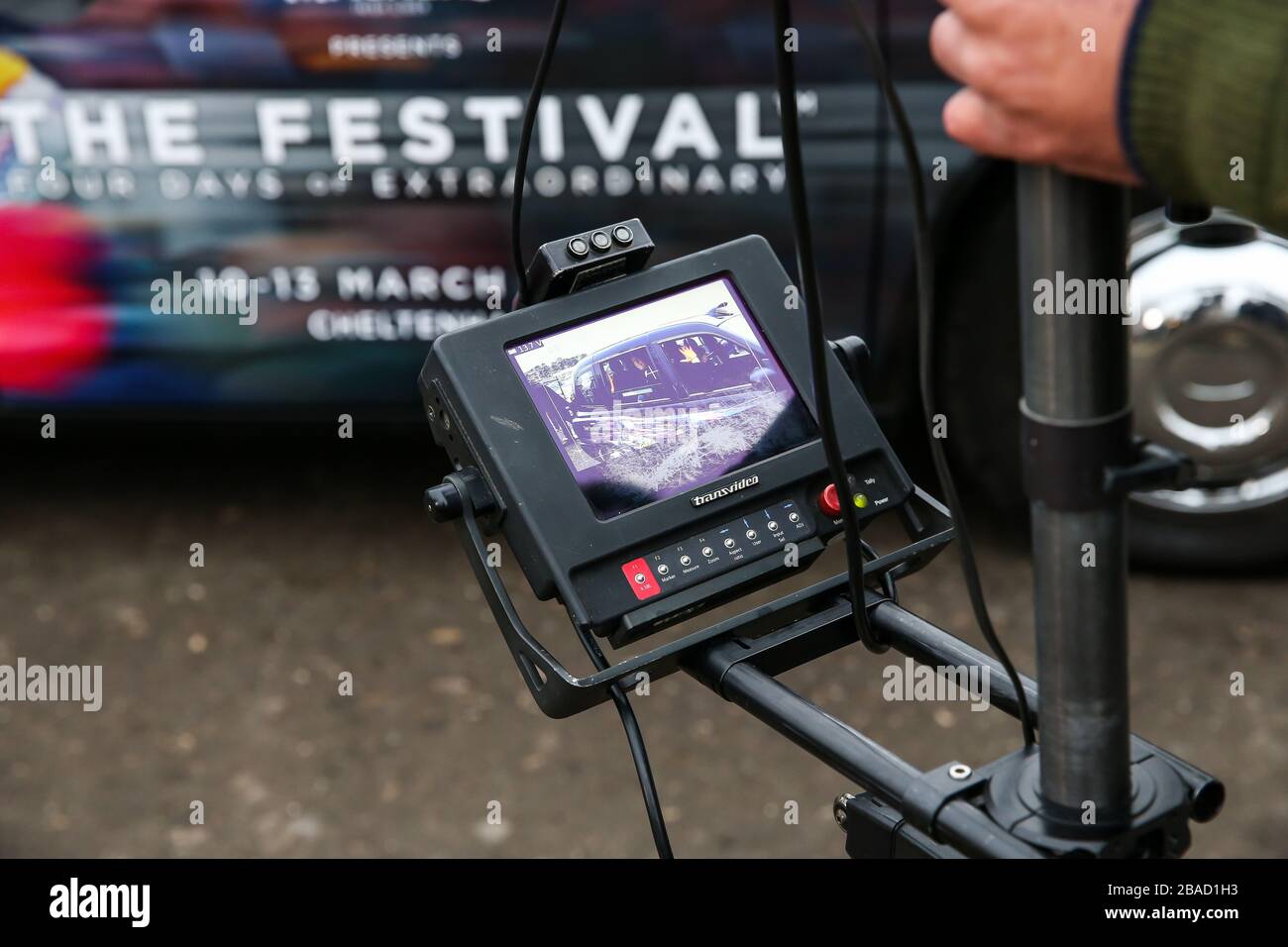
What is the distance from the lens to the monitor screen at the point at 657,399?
1.44 meters

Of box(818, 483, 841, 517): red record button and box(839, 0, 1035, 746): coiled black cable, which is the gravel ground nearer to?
box(818, 483, 841, 517): red record button

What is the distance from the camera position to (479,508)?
1409 mm

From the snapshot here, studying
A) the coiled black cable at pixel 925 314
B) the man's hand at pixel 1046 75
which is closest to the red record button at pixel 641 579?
the coiled black cable at pixel 925 314

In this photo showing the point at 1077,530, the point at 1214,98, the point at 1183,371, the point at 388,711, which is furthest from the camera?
the point at 1183,371

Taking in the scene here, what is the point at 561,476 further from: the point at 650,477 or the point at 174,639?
the point at 174,639

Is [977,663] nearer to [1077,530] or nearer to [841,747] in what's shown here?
[841,747]

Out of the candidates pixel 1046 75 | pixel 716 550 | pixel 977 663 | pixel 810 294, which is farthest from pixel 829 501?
pixel 1046 75

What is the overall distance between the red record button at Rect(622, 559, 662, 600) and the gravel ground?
53.5 inches

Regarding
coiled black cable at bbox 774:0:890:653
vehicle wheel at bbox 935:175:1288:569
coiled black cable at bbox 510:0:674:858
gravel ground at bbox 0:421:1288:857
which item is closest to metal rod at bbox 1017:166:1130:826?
coiled black cable at bbox 774:0:890:653

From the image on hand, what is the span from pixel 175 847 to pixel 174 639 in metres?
0.66

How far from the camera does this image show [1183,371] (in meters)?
3.19

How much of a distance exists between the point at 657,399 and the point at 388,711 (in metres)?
1.77

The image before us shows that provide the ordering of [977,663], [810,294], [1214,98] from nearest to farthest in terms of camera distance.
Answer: [1214,98]
[810,294]
[977,663]

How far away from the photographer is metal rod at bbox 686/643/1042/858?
3.76 feet
